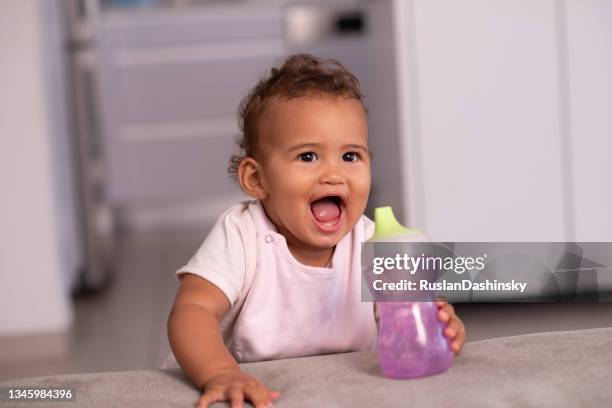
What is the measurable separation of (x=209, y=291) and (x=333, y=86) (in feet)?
0.90

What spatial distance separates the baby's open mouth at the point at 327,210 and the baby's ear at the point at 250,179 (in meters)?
0.08

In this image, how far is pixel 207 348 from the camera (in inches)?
34.5

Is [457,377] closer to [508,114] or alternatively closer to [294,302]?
[294,302]

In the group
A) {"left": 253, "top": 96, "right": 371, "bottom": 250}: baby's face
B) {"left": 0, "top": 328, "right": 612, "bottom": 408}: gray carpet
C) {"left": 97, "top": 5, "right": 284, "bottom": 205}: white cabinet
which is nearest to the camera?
{"left": 0, "top": 328, "right": 612, "bottom": 408}: gray carpet

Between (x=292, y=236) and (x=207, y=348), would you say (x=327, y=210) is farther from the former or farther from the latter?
(x=207, y=348)

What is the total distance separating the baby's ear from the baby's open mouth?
0.08 m

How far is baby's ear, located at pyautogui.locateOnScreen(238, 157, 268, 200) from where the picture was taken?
1074 millimetres

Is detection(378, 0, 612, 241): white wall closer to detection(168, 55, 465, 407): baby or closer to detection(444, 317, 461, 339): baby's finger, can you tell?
detection(168, 55, 465, 407): baby

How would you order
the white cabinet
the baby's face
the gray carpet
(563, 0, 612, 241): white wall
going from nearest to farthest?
the gray carpet → the baby's face → (563, 0, 612, 241): white wall → the white cabinet

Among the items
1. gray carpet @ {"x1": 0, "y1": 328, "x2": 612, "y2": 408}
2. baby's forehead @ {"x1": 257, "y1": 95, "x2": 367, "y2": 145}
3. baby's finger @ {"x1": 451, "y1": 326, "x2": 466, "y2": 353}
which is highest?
baby's forehead @ {"x1": 257, "y1": 95, "x2": 367, "y2": 145}

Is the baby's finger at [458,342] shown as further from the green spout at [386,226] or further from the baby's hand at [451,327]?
the green spout at [386,226]

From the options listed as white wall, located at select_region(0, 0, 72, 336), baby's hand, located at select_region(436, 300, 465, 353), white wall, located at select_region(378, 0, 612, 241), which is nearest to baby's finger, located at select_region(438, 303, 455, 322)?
baby's hand, located at select_region(436, 300, 465, 353)

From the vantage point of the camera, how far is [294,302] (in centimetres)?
108

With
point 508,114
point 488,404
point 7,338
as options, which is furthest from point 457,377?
point 7,338
